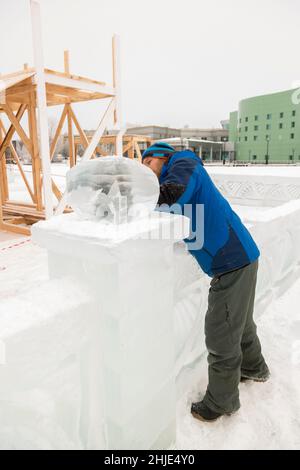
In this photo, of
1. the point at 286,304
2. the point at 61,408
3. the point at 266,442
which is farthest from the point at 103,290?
the point at 286,304

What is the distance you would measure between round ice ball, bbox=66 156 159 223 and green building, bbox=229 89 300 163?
46.4 m

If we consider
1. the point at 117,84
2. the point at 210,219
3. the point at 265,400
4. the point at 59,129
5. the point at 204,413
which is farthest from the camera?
the point at 59,129

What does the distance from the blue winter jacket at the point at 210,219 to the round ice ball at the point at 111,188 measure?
32 cm

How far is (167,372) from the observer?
Result: 170 centimetres

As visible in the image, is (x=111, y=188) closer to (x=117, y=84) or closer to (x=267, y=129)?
(x=117, y=84)

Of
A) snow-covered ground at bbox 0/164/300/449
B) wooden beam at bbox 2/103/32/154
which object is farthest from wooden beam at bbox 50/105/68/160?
snow-covered ground at bbox 0/164/300/449

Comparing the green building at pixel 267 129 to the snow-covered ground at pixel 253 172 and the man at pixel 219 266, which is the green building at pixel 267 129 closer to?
the snow-covered ground at pixel 253 172

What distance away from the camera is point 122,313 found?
1.36 m

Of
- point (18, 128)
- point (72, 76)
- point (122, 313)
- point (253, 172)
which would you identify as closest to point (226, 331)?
point (122, 313)

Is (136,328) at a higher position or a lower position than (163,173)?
lower

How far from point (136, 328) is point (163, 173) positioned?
0.97 m

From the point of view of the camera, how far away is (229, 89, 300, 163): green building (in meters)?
45.8

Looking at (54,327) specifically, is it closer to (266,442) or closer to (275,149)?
(266,442)

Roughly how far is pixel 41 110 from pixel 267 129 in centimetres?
4861
